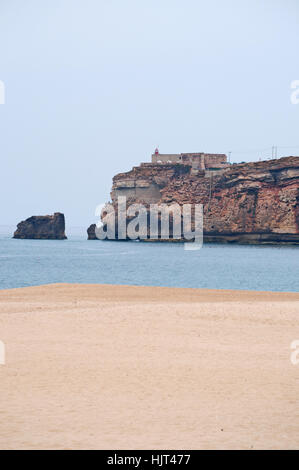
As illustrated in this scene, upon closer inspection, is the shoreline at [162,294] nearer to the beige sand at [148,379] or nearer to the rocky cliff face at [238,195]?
the beige sand at [148,379]

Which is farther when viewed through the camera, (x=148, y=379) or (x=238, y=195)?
(x=238, y=195)

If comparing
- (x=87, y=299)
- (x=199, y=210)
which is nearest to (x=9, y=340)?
(x=87, y=299)

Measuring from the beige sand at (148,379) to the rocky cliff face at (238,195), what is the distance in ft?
410

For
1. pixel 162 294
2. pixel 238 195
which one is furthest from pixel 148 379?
pixel 238 195

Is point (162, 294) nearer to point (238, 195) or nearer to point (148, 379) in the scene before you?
point (148, 379)

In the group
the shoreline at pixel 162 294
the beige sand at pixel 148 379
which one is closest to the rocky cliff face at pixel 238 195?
the shoreline at pixel 162 294

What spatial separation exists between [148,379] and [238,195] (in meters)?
141

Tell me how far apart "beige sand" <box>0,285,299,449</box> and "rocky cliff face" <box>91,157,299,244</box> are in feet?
410

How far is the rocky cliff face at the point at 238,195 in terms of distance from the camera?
145375 mm

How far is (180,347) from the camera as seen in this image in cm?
1636

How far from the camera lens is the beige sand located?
9125 mm

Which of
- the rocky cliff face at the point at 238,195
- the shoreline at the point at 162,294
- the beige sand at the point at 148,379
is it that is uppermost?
the rocky cliff face at the point at 238,195

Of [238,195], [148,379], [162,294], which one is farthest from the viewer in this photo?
[238,195]

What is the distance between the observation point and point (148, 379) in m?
12.7
